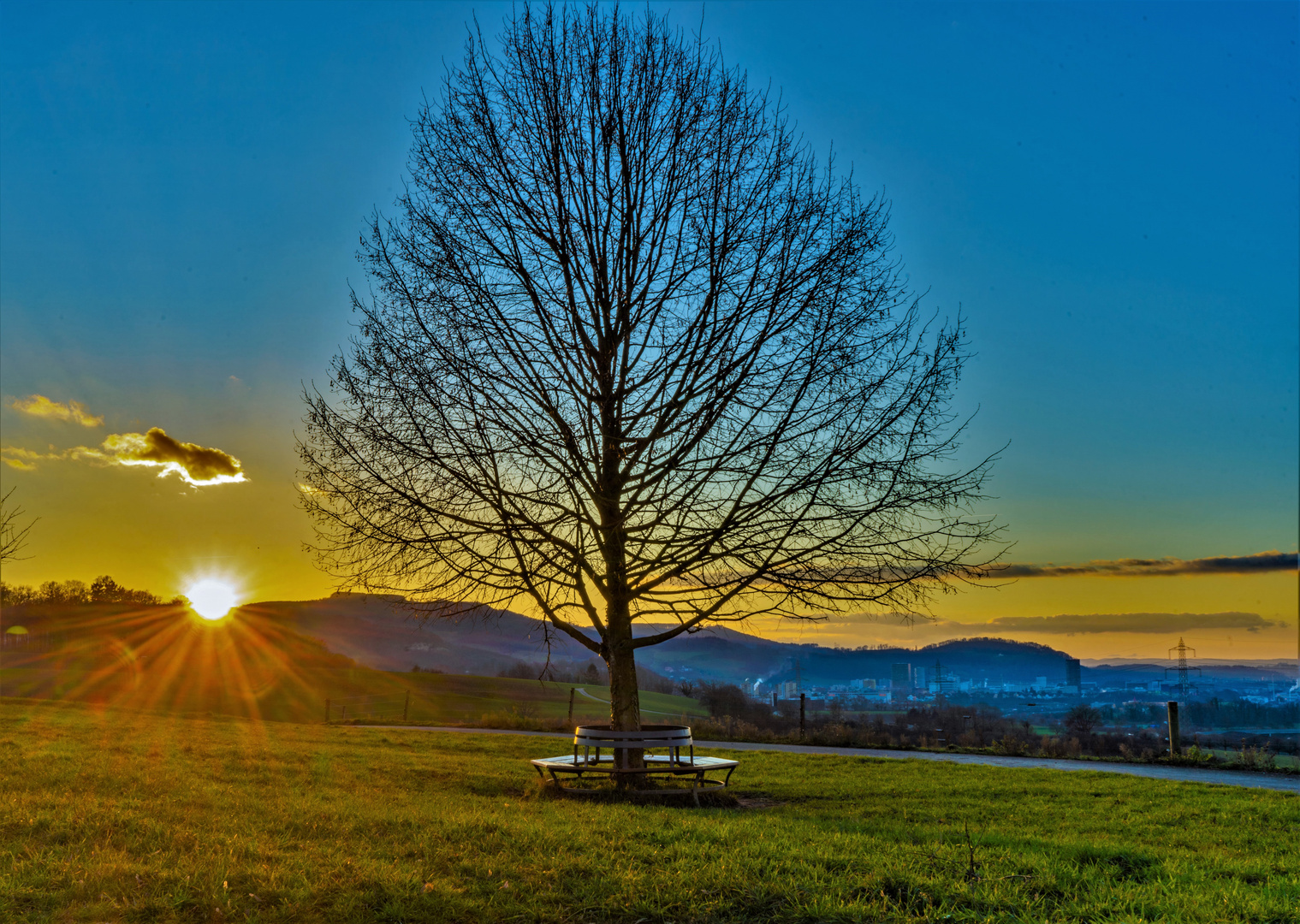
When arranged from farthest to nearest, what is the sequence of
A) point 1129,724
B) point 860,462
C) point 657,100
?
point 1129,724
point 657,100
point 860,462

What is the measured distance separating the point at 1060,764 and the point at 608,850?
1146 cm

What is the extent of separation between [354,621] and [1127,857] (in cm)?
16322

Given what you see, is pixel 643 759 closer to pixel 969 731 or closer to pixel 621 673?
pixel 621 673

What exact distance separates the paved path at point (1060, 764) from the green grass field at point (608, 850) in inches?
63.6

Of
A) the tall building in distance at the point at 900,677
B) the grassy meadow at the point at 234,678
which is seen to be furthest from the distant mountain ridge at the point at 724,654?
the grassy meadow at the point at 234,678

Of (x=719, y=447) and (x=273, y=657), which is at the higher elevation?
(x=719, y=447)

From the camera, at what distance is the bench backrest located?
30.8 ft

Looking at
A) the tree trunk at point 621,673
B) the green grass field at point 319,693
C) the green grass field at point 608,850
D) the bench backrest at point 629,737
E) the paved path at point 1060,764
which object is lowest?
the green grass field at point 319,693

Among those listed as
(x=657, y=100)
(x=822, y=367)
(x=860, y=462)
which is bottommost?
(x=860, y=462)

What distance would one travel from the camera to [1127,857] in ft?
20.6

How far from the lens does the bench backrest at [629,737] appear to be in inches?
369

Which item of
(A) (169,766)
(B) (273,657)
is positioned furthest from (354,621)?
(A) (169,766)

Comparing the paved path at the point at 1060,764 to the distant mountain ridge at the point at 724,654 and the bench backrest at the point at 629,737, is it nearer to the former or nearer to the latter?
the distant mountain ridge at the point at 724,654

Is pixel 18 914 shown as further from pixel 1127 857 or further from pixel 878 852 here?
pixel 1127 857
